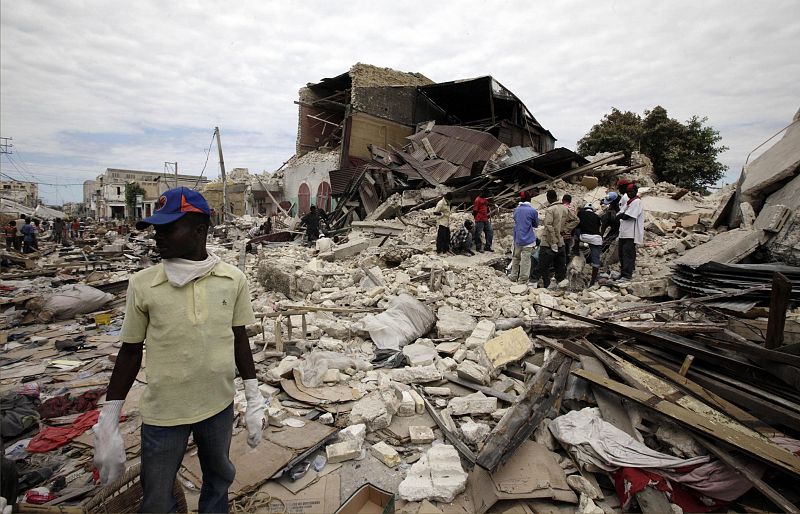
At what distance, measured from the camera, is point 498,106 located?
18844 millimetres

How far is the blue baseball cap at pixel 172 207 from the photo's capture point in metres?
1.56

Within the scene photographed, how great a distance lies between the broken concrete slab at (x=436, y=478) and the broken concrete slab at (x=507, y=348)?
1.31 metres

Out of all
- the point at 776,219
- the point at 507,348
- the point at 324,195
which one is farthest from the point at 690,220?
the point at 324,195

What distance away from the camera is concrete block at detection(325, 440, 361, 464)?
2641 millimetres

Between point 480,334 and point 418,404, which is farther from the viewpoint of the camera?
point 480,334

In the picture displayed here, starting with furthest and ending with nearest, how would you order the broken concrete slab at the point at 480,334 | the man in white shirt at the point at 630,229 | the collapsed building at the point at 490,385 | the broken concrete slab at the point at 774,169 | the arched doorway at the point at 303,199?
the arched doorway at the point at 303,199 < the broken concrete slab at the point at 774,169 < the man in white shirt at the point at 630,229 < the broken concrete slab at the point at 480,334 < the collapsed building at the point at 490,385

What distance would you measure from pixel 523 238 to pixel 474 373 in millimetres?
3841

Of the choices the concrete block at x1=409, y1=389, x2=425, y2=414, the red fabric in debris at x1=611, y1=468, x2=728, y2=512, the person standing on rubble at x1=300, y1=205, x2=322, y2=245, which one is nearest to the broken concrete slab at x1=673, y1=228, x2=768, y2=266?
the red fabric in debris at x1=611, y1=468, x2=728, y2=512

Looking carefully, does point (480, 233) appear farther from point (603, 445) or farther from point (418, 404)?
point (603, 445)

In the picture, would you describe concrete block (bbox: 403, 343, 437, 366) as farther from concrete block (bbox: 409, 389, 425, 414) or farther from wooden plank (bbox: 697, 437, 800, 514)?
wooden plank (bbox: 697, 437, 800, 514)

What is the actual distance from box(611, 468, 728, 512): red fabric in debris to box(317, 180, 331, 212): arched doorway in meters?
19.7

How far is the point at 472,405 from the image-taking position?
3158 mm

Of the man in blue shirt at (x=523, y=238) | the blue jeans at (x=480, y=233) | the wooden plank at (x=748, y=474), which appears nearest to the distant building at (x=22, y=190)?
the blue jeans at (x=480, y=233)

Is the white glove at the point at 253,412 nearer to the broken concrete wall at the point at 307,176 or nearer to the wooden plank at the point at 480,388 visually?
the wooden plank at the point at 480,388
